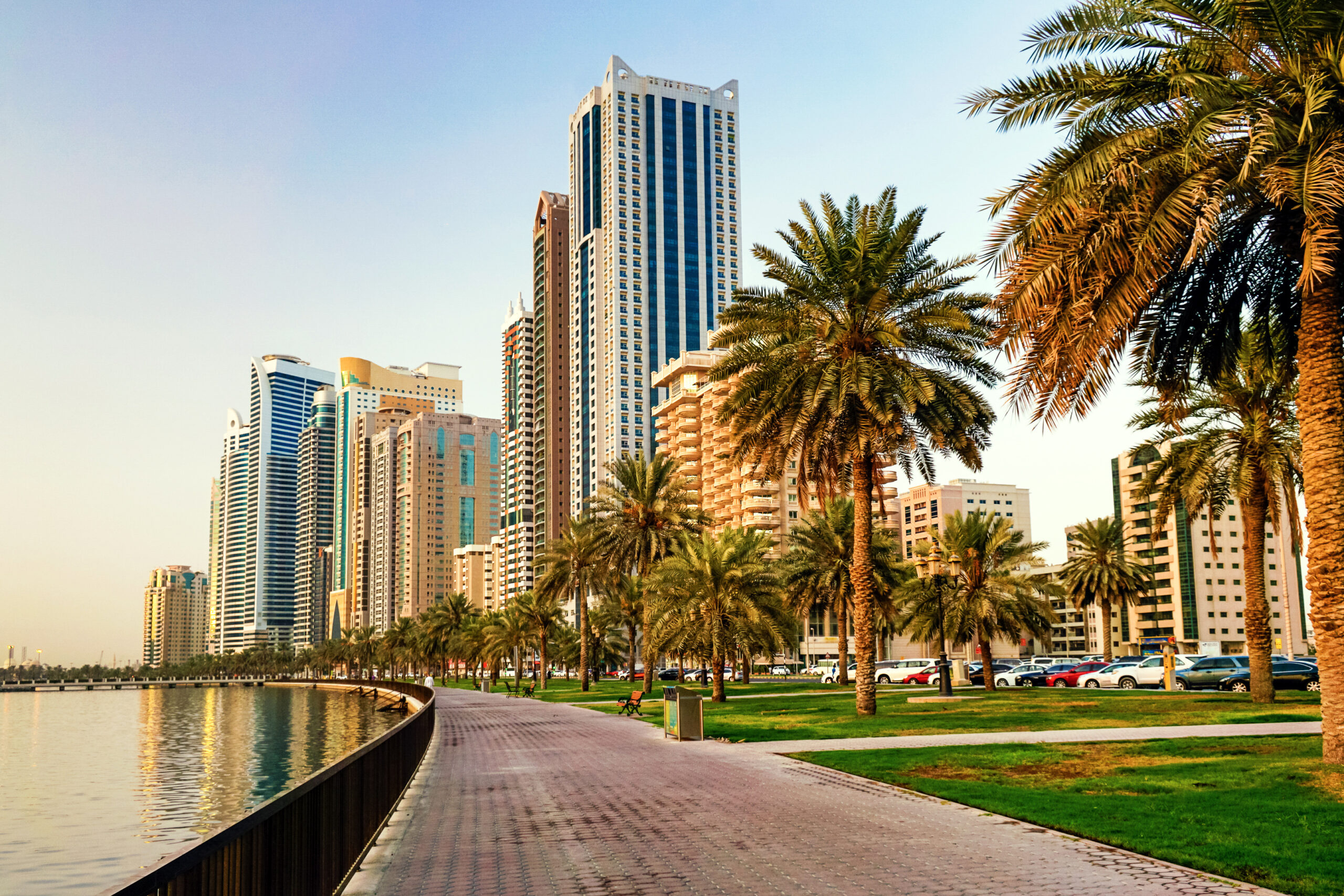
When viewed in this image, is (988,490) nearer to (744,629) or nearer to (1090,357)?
(744,629)

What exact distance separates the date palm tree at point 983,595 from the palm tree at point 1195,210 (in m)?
27.0

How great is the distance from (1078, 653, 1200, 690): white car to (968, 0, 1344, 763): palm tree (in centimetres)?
3121

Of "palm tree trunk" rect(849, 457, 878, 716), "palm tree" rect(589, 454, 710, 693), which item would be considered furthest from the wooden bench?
"palm tree" rect(589, 454, 710, 693)

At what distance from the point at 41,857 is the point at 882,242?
26.6 metres

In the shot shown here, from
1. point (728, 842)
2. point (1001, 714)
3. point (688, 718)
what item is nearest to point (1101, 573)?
point (1001, 714)

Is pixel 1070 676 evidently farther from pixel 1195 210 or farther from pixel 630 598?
pixel 1195 210

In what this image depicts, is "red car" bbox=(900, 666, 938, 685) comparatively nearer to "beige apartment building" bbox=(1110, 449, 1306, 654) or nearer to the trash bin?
the trash bin

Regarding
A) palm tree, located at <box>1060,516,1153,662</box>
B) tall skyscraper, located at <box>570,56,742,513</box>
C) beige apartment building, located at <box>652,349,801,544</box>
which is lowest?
palm tree, located at <box>1060,516,1153,662</box>

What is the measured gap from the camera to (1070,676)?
1982 inches

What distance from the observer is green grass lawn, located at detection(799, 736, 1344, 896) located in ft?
32.2

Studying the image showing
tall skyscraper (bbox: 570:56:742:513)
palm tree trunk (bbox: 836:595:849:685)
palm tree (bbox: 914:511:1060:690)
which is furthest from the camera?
tall skyscraper (bbox: 570:56:742:513)

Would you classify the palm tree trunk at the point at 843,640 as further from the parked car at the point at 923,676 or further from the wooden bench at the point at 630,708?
the wooden bench at the point at 630,708

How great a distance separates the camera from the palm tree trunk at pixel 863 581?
32031mm

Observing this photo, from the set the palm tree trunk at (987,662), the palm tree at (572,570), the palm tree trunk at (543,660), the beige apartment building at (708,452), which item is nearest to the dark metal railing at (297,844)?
the palm tree trunk at (987,662)
